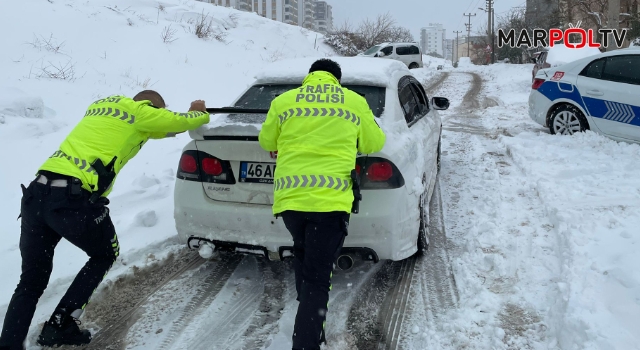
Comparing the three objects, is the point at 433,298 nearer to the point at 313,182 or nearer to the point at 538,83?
the point at 313,182

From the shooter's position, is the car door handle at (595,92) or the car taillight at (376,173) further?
the car door handle at (595,92)

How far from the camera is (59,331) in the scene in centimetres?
273

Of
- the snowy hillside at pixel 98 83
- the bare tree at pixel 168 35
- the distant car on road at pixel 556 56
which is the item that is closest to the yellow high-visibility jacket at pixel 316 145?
the snowy hillside at pixel 98 83

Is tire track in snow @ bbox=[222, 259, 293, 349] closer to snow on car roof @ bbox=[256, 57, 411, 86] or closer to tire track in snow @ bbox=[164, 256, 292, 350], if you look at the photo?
tire track in snow @ bbox=[164, 256, 292, 350]

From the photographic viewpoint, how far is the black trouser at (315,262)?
7.93 feet

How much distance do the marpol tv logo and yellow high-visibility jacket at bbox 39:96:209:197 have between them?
18682mm

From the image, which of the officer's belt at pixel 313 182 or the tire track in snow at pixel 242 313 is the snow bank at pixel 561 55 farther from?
the officer's belt at pixel 313 182

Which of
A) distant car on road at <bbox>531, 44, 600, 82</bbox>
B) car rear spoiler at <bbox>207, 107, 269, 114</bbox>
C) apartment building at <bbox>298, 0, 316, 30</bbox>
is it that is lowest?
car rear spoiler at <bbox>207, 107, 269, 114</bbox>

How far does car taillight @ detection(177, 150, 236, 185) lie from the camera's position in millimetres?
3271

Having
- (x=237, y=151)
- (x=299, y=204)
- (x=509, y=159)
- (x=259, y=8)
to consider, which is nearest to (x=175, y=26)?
(x=509, y=159)

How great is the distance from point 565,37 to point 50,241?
1156 inches

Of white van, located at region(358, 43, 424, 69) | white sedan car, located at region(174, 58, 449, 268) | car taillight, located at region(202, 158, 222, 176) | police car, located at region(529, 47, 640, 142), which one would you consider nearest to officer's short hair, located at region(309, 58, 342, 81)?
white sedan car, located at region(174, 58, 449, 268)

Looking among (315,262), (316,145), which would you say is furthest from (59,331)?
(316,145)

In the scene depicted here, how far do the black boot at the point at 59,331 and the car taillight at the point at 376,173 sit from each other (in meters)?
1.97
